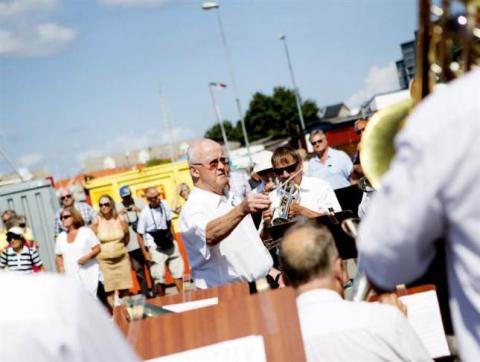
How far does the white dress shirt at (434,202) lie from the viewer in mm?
1446

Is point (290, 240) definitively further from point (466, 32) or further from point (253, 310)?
point (466, 32)

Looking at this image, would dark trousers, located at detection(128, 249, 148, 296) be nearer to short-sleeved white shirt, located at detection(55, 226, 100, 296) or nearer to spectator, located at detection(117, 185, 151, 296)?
spectator, located at detection(117, 185, 151, 296)

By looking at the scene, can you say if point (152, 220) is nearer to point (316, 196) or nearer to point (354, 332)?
point (316, 196)

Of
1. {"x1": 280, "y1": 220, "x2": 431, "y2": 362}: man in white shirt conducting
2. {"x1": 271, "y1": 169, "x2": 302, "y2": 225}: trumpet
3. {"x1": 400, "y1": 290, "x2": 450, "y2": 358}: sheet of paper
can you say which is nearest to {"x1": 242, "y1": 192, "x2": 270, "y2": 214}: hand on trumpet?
{"x1": 400, "y1": 290, "x2": 450, "y2": 358}: sheet of paper

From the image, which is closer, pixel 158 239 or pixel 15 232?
pixel 15 232

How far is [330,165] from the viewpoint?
24.9ft

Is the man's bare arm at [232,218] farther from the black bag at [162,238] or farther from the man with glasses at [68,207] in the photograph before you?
the black bag at [162,238]

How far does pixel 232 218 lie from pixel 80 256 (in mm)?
4718

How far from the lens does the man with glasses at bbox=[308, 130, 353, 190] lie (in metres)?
7.50

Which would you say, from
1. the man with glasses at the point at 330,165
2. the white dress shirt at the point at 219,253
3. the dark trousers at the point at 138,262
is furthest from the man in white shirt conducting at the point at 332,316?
the dark trousers at the point at 138,262

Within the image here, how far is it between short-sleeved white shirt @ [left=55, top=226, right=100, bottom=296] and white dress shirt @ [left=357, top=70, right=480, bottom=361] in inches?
257

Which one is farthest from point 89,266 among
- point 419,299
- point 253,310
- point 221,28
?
point 221,28

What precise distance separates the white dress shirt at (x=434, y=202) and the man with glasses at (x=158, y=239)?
7608mm

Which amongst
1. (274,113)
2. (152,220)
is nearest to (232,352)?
(152,220)
